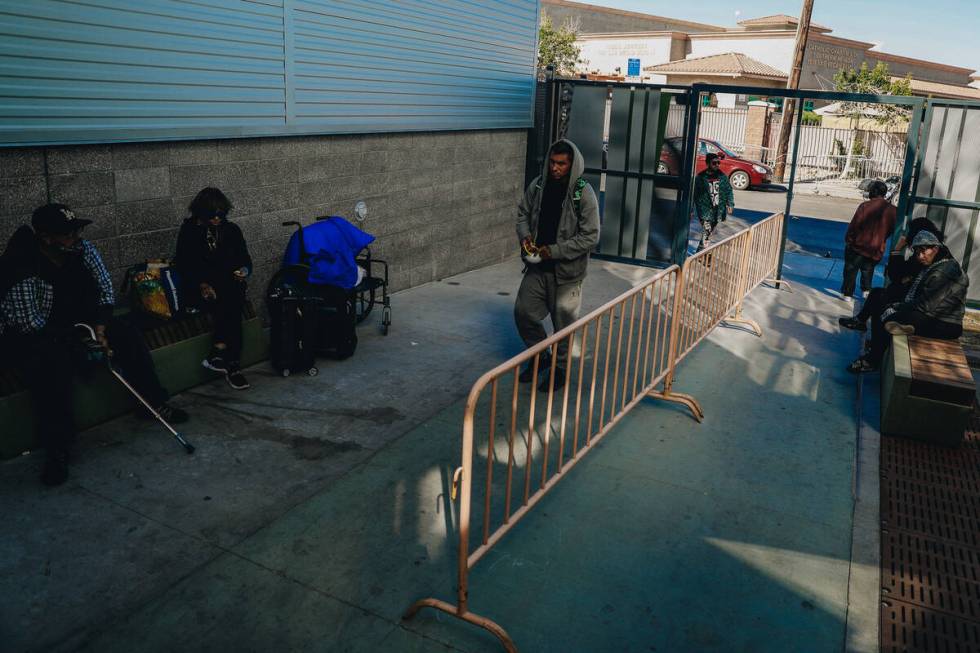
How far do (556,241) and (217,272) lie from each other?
107 inches

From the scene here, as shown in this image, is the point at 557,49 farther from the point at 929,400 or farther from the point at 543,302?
the point at 929,400

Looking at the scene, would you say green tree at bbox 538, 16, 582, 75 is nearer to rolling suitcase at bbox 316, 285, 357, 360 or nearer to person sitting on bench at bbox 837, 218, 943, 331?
person sitting on bench at bbox 837, 218, 943, 331

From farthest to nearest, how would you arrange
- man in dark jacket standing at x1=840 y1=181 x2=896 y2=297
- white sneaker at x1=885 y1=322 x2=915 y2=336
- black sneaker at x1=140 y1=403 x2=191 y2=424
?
man in dark jacket standing at x1=840 y1=181 x2=896 y2=297
white sneaker at x1=885 y1=322 x2=915 y2=336
black sneaker at x1=140 y1=403 x2=191 y2=424

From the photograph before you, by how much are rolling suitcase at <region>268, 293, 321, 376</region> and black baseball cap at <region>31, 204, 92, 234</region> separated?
1823 millimetres

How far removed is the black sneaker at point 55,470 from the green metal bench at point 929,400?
5757mm

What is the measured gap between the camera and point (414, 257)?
983cm

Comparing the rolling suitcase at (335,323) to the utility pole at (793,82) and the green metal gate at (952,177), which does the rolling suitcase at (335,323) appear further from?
the utility pole at (793,82)

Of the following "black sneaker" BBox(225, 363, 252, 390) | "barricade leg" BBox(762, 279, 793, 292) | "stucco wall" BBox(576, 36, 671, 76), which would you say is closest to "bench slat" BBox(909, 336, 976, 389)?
"barricade leg" BBox(762, 279, 793, 292)

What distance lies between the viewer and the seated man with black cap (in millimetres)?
4805

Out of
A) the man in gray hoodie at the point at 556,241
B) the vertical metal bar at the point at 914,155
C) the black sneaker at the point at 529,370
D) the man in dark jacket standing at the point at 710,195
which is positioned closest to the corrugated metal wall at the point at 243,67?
the man in gray hoodie at the point at 556,241

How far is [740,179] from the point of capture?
23.1 m

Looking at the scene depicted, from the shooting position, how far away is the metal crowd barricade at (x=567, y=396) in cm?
365

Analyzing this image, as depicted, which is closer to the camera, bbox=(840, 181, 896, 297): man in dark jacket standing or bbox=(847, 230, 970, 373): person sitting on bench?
bbox=(847, 230, 970, 373): person sitting on bench

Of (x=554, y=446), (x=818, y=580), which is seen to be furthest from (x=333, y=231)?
(x=818, y=580)
